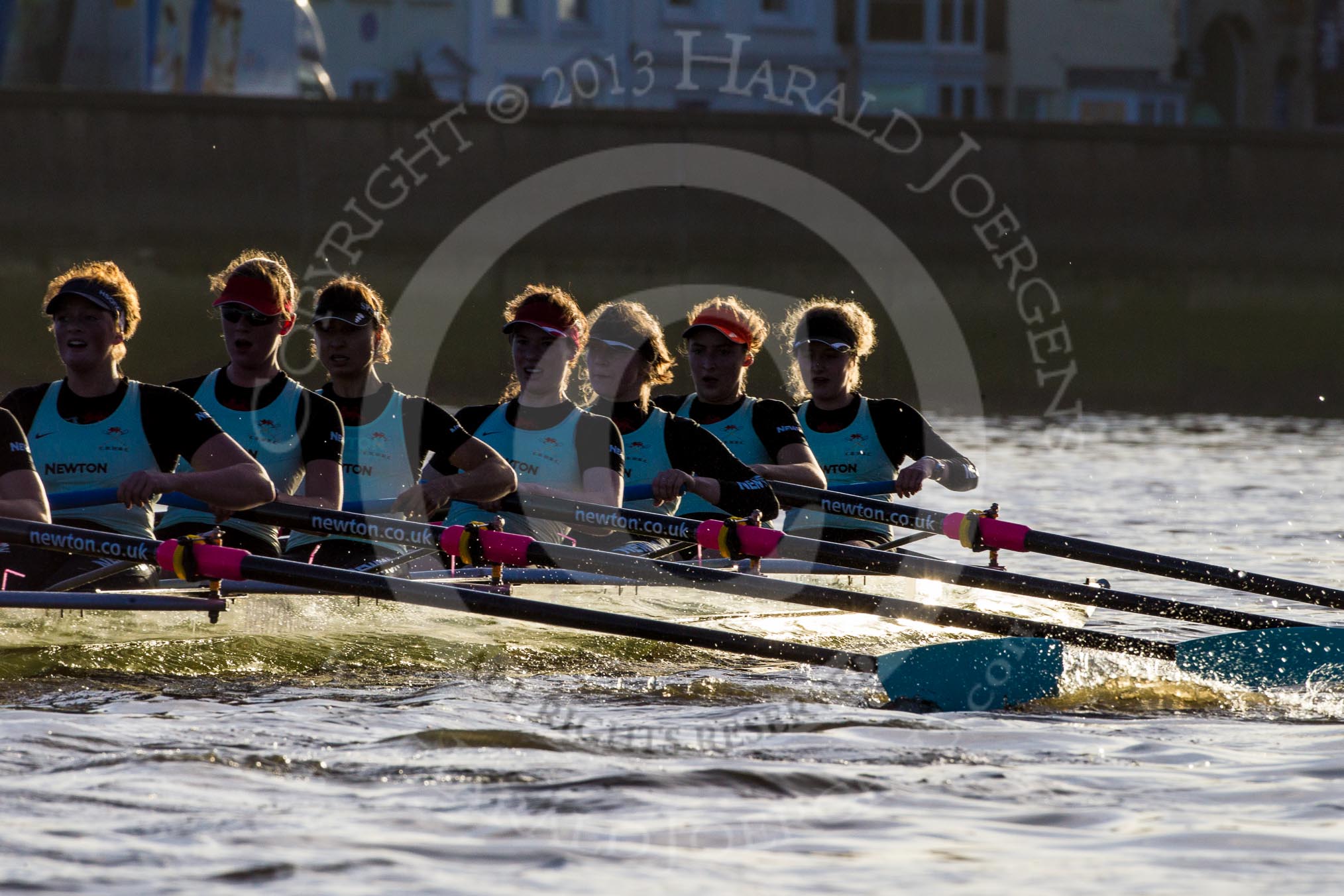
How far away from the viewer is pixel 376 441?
7719 millimetres

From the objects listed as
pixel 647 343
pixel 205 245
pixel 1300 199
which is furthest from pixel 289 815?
pixel 1300 199

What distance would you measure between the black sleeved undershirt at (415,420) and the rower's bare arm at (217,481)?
0.91 meters

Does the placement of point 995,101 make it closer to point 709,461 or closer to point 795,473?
point 795,473

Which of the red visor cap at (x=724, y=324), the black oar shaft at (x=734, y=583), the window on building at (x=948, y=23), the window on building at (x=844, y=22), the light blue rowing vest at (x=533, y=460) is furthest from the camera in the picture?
the window on building at (x=948, y=23)

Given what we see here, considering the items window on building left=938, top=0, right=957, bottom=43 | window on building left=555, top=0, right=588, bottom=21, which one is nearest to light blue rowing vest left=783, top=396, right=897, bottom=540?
window on building left=555, top=0, right=588, bottom=21

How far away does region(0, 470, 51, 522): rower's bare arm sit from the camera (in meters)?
6.24

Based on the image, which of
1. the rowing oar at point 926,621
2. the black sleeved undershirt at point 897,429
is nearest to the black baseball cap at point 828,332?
the black sleeved undershirt at point 897,429

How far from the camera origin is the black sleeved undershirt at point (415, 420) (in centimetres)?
746

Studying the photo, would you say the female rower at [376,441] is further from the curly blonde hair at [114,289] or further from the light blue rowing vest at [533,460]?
the curly blonde hair at [114,289]

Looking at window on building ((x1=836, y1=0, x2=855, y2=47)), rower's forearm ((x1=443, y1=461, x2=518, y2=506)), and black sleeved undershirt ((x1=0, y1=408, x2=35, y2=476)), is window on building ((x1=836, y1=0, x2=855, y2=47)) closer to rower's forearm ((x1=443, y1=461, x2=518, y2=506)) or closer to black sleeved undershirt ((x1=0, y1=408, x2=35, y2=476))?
rower's forearm ((x1=443, y1=461, x2=518, y2=506))

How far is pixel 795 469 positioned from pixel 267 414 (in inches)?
97.8

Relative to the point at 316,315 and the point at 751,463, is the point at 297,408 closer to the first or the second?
the point at 316,315

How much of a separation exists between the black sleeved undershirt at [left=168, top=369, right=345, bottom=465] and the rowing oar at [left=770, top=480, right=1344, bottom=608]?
2042 mm

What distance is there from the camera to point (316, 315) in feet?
23.9
